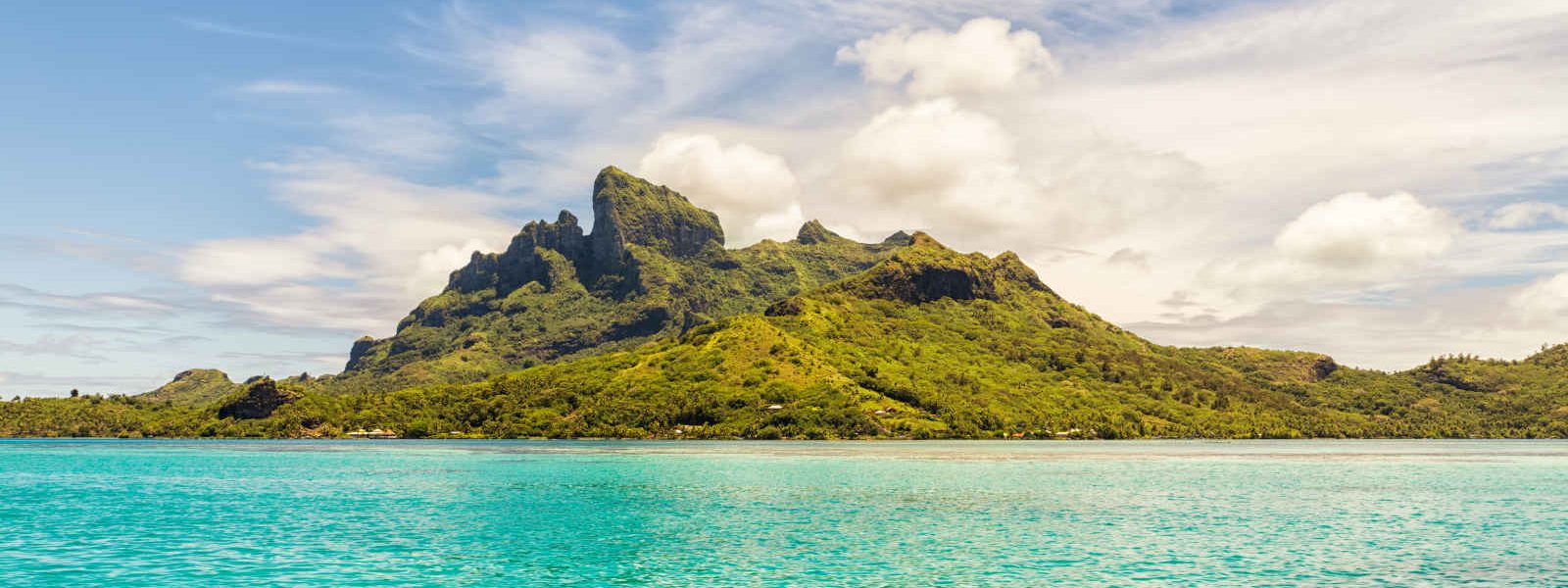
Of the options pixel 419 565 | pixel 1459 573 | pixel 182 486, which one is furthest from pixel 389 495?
pixel 1459 573

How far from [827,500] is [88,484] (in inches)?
3960

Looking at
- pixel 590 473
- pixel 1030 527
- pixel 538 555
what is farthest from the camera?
pixel 590 473

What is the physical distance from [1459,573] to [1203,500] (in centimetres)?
4764

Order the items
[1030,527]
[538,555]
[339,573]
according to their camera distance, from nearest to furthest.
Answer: [339,573]
[538,555]
[1030,527]

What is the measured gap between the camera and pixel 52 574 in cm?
5475

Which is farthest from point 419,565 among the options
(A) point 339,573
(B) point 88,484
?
(B) point 88,484

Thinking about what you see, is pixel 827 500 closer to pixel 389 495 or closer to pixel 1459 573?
pixel 389 495

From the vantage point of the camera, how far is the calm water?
5531 centimetres

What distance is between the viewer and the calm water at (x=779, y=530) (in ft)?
181

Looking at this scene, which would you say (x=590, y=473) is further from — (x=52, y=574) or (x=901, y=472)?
(x=52, y=574)

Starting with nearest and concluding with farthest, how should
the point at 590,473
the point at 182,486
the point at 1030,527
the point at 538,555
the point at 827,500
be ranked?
the point at 538,555 < the point at 1030,527 < the point at 827,500 < the point at 182,486 < the point at 590,473

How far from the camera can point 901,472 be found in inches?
5920

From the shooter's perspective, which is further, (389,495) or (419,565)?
(389,495)

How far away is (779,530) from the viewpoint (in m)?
74.4
